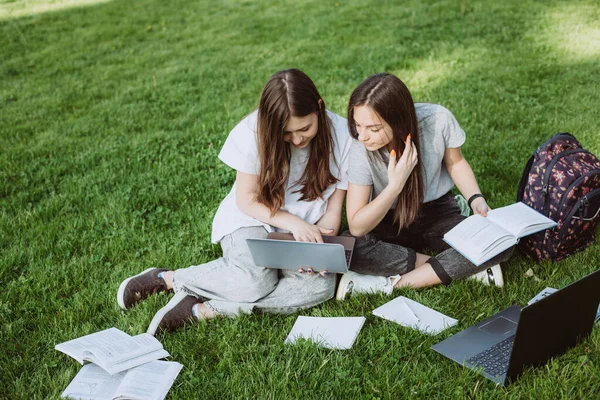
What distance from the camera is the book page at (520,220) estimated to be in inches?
128

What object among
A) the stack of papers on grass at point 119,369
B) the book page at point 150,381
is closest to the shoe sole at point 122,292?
the stack of papers on grass at point 119,369

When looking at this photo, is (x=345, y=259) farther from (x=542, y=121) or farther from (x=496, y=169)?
(x=542, y=121)

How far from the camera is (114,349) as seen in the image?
2.94 metres

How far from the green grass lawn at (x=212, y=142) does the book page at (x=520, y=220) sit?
1.16 ft

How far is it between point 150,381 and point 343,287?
49.4 inches

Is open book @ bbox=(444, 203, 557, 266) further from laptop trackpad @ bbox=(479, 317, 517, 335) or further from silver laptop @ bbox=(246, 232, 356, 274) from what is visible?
silver laptop @ bbox=(246, 232, 356, 274)

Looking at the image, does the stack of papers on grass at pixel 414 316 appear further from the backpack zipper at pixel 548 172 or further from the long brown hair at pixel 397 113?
the backpack zipper at pixel 548 172

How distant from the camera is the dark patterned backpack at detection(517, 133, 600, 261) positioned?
3.38 meters

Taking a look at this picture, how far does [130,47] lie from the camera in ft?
29.0

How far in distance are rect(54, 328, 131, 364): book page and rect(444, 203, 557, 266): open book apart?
6.32 feet

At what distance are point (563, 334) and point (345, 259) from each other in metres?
1.11

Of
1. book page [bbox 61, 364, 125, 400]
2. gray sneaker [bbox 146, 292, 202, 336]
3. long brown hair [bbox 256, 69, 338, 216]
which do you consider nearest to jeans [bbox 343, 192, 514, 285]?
long brown hair [bbox 256, 69, 338, 216]

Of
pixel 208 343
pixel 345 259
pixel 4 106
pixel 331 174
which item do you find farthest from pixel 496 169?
pixel 4 106

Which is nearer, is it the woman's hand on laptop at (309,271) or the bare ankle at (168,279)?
the woman's hand on laptop at (309,271)
